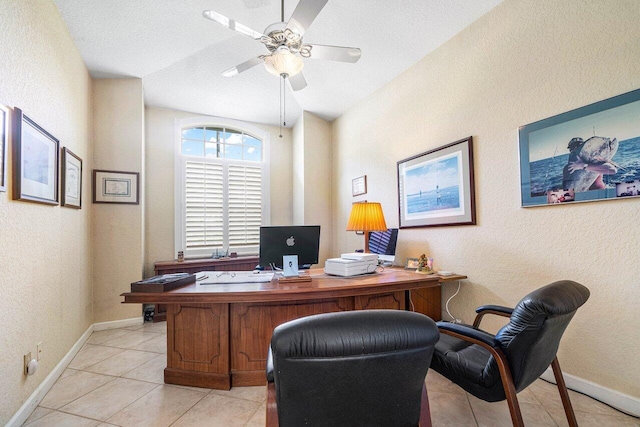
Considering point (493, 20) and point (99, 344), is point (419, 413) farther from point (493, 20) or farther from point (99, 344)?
point (99, 344)

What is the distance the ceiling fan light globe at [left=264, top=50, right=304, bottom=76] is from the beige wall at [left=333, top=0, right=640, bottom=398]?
1.57 m

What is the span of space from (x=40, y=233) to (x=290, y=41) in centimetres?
236

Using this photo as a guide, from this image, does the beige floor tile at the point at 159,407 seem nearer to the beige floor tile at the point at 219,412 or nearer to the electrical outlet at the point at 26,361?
the beige floor tile at the point at 219,412

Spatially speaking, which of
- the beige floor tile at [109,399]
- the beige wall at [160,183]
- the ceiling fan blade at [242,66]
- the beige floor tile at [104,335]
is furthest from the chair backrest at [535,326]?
the beige wall at [160,183]

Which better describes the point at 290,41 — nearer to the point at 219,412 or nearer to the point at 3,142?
the point at 3,142

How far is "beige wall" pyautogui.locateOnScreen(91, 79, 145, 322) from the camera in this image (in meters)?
3.29

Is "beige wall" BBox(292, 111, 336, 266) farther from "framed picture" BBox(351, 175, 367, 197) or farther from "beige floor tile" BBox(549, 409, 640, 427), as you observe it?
"beige floor tile" BBox(549, 409, 640, 427)

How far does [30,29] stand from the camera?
6.21ft

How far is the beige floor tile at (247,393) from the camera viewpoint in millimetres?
1911

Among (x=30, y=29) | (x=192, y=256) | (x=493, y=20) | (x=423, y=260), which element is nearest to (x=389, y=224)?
(x=423, y=260)

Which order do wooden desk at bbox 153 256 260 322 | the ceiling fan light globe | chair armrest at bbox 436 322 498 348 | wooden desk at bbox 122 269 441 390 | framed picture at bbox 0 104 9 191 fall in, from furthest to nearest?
wooden desk at bbox 153 256 260 322 → the ceiling fan light globe → wooden desk at bbox 122 269 441 390 → framed picture at bbox 0 104 9 191 → chair armrest at bbox 436 322 498 348

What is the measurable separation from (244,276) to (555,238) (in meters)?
2.41

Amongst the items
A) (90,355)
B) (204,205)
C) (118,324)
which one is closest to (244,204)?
(204,205)

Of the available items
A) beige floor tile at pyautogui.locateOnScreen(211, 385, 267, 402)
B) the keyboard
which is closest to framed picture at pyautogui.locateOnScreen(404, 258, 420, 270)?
the keyboard
